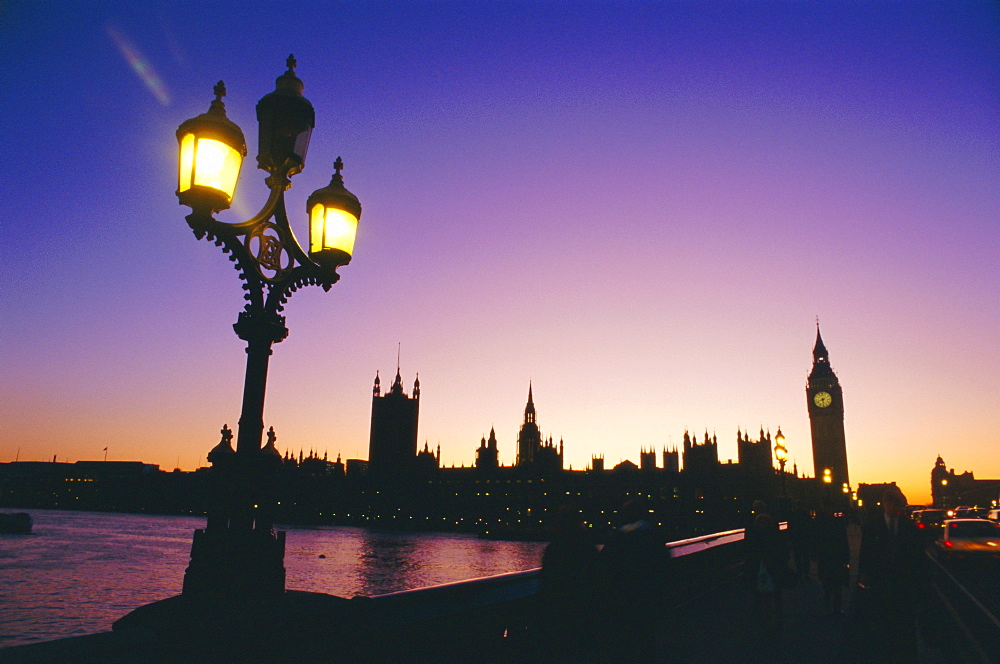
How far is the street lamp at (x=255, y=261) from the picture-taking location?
13.9 feet

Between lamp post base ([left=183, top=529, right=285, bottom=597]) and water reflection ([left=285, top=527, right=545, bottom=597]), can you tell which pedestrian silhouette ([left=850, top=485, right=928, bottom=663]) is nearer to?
lamp post base ([left=183, top=529, right=285, bottom=597])

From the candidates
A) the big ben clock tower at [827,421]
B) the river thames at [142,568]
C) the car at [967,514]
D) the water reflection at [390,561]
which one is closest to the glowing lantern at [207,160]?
the river thames at [142,568]

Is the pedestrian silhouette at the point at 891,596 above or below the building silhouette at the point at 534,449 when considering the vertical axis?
below

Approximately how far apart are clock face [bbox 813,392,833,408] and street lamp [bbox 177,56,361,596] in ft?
667

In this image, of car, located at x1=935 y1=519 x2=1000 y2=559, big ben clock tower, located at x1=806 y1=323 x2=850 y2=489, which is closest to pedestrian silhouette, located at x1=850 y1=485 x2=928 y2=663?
car, located at x1=935 y1=519 x2=1000 y2=559

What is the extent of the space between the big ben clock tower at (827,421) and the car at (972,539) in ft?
560

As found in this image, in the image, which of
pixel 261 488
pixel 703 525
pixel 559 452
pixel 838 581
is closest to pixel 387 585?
pixel 838 581

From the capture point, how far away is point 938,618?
6.93 m

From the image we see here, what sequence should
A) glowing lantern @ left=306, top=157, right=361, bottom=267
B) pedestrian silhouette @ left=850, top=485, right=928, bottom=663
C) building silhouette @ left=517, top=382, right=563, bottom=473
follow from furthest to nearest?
building silhouette @ left=517, top=382, right=563, bottom=473 < pedestrian silhouette @ left=850, top=485, right=928, bottom=663 < glowing lantern @ left=306, top=157, right=361, bottom=267

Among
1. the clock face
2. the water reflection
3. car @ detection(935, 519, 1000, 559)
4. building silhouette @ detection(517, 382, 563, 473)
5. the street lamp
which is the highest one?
the clock face

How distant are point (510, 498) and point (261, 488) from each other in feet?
578

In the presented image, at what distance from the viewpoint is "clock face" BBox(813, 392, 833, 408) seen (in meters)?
185

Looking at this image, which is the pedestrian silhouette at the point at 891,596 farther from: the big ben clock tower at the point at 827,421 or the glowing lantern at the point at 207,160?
the big ben clock tower at the point at 827,421

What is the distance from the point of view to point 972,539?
22.2 metres
